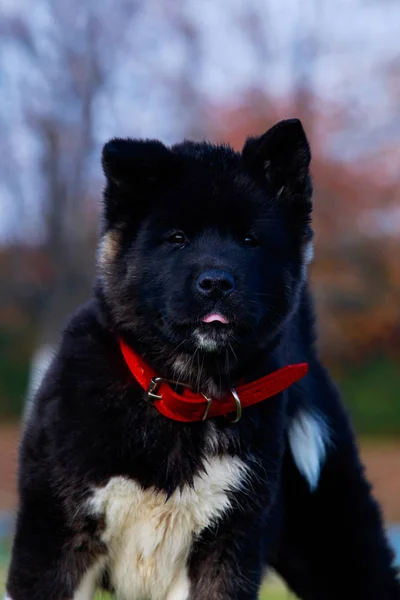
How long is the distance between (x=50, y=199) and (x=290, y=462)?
10906 mm

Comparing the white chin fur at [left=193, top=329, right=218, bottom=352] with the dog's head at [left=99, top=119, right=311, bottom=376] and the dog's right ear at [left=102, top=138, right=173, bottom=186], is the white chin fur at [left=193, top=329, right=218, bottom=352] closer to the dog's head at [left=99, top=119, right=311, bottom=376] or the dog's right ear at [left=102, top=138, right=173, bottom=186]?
the dog's head at [left=99, top=119, right=311, bottom=376]

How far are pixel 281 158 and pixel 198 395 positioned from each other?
0.99m

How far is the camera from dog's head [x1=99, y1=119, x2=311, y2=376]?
3.21 m

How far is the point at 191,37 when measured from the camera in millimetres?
16891

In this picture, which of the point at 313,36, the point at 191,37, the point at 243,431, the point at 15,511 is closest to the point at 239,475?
the point at 243,431

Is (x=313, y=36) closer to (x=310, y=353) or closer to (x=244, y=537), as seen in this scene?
(x=310, y=353)

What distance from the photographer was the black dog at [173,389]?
3291 millimetres

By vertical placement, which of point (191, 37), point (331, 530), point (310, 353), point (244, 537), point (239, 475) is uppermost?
point (191, 37)

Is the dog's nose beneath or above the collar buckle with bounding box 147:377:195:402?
above

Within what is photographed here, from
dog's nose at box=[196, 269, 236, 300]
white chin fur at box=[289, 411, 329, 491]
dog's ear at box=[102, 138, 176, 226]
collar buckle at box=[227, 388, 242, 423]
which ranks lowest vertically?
white chin fur at box=[289, 411, 329, 491]

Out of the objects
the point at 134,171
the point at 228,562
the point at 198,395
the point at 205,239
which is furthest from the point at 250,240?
the point at 228,562

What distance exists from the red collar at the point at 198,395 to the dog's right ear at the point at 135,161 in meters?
0.63

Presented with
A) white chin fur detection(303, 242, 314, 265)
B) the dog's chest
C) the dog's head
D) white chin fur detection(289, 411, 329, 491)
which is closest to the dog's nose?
the dog's head

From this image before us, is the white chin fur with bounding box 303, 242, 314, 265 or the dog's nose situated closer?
the dog's nose
